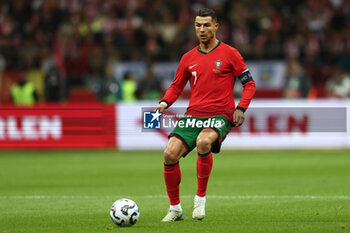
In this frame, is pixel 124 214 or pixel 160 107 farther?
pixel 160 107

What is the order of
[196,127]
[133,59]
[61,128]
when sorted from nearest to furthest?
1. [196,127]
2. [61,128]
3. [133,59]

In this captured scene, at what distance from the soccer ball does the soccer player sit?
392mm

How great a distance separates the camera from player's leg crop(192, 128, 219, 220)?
734 cm

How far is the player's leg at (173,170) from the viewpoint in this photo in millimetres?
7328

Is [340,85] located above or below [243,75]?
below

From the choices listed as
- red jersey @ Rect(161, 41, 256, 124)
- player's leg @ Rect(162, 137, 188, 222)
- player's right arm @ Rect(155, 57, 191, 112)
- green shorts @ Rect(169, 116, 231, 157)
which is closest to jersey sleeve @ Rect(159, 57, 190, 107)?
player's right arm @ Rect(155, 57, 191, 112)

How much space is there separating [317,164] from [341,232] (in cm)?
772

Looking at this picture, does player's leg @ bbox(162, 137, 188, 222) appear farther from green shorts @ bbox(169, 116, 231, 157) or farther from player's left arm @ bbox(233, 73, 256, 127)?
player's left arm @ bbox(233, 73, 256, 127)

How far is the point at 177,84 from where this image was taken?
7.80 metres

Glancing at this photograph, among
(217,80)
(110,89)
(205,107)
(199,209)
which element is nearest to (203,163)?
(199,209)

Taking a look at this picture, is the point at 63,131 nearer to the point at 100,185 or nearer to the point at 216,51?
the point at 100,185

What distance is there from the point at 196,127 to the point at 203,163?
0.39 meters

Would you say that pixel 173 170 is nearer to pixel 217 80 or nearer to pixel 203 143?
pixel 203 143

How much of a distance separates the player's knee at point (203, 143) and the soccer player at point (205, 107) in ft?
0.03
